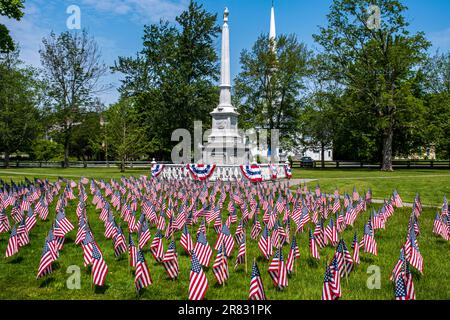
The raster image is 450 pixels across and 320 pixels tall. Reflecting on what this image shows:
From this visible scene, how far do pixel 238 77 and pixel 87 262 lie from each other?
1824 inches

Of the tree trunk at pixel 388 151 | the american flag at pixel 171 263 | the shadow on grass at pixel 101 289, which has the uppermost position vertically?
the tree trunk at pixel 388 151

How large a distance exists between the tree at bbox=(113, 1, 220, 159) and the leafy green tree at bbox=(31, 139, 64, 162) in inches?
848

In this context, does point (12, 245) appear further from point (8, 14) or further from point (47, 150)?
point (47, 150)

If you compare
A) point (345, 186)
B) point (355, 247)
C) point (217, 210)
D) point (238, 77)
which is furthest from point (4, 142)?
point (355, 247)

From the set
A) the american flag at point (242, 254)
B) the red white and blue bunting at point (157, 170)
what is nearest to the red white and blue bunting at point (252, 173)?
the red white and blue bunting at point (157, 170)

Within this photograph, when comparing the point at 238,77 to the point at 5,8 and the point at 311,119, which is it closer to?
the point at 311,119

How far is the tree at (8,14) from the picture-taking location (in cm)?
1909

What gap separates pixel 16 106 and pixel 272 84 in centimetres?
3374

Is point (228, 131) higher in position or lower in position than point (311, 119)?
lower

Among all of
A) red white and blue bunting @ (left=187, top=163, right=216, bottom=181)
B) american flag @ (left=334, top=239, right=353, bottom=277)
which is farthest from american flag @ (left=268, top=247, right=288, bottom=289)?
red white and blue bunting @ (left=187, top=163, right=216, bottom=181)

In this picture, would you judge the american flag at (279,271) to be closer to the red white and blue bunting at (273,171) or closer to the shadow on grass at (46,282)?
the shadow on grass at (46,282)

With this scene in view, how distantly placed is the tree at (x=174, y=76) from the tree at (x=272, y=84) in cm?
439

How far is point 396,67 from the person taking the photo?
41.4 m
